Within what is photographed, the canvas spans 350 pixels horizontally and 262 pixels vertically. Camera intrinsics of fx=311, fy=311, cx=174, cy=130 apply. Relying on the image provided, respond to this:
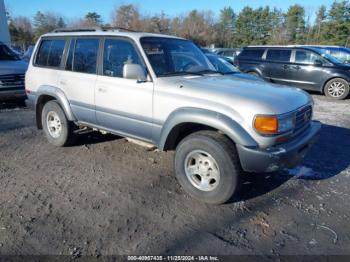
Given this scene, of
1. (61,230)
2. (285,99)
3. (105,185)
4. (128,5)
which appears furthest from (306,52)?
(128,5)

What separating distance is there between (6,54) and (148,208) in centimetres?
772

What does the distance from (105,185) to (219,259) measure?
1908 mm

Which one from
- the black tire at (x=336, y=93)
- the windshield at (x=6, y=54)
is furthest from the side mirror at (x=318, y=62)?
the windshield at (x=6, y=54)

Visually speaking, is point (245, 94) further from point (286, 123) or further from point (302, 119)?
point (302, 119)

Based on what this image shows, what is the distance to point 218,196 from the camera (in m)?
3.56

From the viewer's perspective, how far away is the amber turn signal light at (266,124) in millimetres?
3197

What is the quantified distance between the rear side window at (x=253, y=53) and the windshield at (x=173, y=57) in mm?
8471

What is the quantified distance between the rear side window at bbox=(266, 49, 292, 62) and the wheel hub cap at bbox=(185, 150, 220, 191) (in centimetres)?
953

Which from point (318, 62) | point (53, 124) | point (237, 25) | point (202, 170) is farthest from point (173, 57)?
point (237, 25)

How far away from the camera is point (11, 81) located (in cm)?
823

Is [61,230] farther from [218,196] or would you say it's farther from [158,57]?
[158,57]

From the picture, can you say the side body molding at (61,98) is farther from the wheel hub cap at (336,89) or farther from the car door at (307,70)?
the wheel hub cap at (336,89)

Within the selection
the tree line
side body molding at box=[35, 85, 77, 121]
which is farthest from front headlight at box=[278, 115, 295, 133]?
the tree line

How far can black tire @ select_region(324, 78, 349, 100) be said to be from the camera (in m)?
10.7
